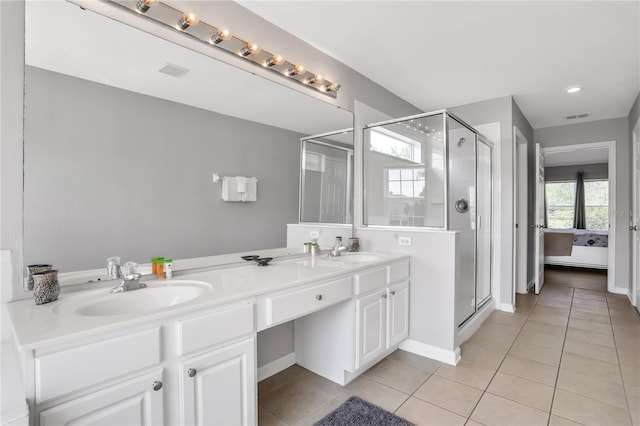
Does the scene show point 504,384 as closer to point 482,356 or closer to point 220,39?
point 482,356

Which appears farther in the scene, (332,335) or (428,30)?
(428,30)

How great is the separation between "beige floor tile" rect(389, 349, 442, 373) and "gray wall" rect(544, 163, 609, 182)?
7678mm

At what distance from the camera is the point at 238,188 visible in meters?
2.01

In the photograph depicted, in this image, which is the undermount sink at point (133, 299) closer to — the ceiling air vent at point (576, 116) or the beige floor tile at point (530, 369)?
the beige floor tile at point (530, 369)

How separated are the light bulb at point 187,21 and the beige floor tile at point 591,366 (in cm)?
336

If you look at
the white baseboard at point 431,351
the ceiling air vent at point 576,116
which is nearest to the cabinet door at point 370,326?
the white baseboard at point 431,351

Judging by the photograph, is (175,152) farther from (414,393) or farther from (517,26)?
(517,26)

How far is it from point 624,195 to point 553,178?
13.2ft

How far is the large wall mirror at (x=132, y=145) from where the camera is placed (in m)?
1.34

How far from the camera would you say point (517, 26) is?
2344 millimetres

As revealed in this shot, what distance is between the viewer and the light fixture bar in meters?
1.62

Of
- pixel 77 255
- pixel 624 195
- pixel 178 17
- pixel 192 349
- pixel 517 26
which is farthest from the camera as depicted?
pixel 624 195

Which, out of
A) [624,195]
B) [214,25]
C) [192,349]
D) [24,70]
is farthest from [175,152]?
[624,195]

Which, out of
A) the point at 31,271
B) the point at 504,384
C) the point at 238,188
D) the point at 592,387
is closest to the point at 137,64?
the point at 238,188
